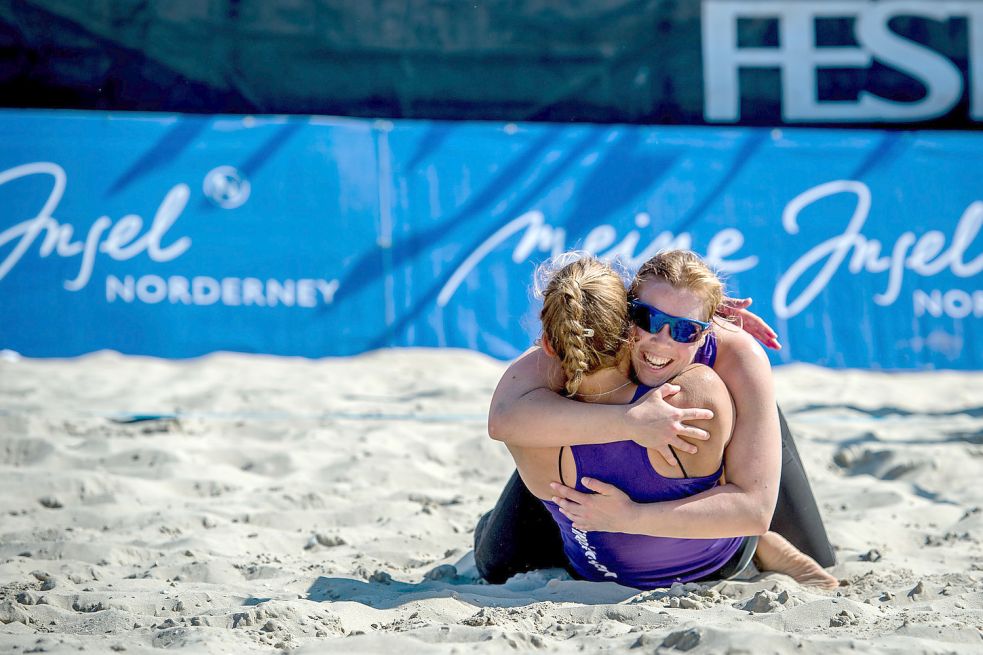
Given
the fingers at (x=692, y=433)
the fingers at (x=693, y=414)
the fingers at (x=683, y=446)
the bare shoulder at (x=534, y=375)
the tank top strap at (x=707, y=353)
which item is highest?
the tank top strap at (x=707, y=353)

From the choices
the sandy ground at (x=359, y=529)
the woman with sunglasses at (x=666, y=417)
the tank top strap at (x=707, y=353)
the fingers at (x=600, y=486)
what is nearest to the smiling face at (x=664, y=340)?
the woman with sunglasses at (x=666, y=417)

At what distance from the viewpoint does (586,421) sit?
2293mm

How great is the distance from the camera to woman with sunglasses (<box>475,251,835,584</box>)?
2.30m

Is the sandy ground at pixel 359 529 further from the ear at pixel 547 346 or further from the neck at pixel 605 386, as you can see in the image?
the ear at pixel 547 346

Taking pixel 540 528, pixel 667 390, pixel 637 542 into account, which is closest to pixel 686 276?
pixel 667 390

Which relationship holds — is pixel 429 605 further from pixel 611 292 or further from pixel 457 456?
pixel 457 456

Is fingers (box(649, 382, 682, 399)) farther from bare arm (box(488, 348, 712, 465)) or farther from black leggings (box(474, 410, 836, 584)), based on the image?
black leggings (box(474, 410, 836, 584))

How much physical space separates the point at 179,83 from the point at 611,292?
19.7ft

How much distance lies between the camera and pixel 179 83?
7449mm

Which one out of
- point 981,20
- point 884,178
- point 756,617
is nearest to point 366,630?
point 756,617

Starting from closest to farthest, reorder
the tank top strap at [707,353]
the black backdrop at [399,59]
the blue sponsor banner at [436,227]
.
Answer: the tank top strap at [707,353], the blue sponsor banner at [436,227], the black backdrop at [399,59]

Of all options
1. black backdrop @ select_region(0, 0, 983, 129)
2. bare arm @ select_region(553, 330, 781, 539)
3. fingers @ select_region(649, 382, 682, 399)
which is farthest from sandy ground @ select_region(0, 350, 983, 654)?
black backdrop @ select_region(0, 0, 983, 129)

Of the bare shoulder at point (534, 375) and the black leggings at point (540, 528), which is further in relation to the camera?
the black leggings at point (540, 528)

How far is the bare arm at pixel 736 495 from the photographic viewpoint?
236 centimetres
